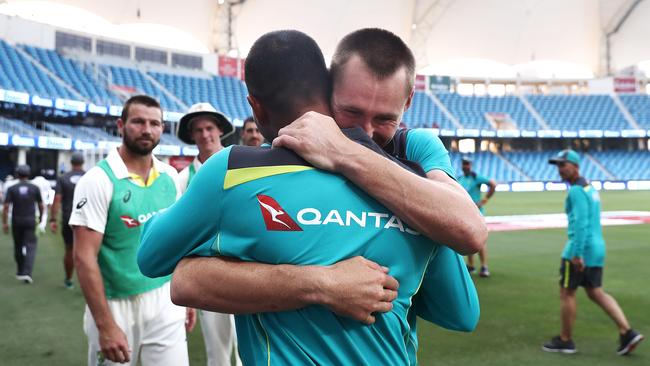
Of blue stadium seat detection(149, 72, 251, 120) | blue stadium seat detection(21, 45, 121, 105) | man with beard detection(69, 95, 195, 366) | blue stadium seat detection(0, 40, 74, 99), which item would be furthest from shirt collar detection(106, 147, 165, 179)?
blue stadium seat detection(149, 72, 251, 120)

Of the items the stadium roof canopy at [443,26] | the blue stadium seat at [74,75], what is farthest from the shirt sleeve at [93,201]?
the stadium roof canopy at [443,26]

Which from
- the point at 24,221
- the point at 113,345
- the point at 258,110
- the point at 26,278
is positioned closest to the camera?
the point at 258,110

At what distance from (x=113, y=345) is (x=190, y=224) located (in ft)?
7.00

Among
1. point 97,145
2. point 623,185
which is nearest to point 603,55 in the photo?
point 623,185

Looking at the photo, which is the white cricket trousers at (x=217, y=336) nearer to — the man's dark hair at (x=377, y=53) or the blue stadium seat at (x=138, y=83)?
the man's dark hair at (x=377, y=53)

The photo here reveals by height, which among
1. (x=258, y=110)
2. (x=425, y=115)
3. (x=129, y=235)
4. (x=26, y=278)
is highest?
(x=425, y=115)

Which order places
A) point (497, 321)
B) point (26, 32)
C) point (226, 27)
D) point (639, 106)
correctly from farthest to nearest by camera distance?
point (639, 106) < point (226, 27) < point (26, 32) < point (497, 321)

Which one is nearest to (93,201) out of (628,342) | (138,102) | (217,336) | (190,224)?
(138,102)

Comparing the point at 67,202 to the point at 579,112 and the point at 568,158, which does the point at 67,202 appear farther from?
the point at 579,112

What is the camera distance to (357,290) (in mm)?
1325

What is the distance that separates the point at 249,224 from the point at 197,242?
0.57 ft

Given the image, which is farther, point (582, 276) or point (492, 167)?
point (492, 167)

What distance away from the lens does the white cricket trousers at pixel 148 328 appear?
3.54 meters

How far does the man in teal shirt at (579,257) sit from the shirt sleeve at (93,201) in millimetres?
4789
